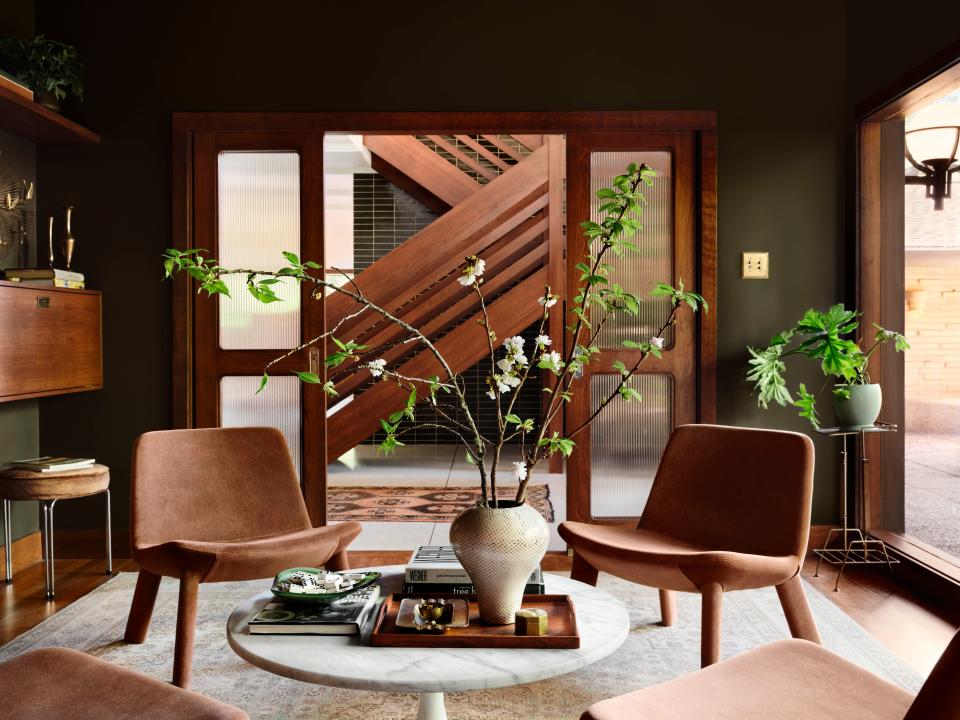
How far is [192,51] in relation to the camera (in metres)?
4.10

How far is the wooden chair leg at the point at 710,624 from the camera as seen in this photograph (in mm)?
2324

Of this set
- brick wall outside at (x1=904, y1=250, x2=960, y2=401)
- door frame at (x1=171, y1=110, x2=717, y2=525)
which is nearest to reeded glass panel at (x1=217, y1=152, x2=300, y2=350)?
door frame at (x1=171, y1=110, x2=717, y2=525)

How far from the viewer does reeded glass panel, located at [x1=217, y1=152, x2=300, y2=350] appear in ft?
13.6

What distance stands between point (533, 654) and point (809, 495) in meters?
1.37

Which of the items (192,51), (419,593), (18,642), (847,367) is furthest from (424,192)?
(419,593)

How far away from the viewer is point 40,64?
12.2ft

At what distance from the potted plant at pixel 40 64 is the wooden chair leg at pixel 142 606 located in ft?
7.59

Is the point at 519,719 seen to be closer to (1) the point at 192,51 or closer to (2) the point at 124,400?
(2) the point at 124,400

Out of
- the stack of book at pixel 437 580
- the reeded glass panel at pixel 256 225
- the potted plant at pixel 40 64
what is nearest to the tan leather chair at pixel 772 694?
the stack of book at pixel 437 580

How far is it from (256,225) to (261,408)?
0.93 metres

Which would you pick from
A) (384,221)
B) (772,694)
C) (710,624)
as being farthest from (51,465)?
(384,221)

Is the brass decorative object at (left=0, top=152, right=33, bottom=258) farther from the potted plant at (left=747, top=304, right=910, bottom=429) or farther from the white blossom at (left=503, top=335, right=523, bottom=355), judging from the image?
the potted plant at (left=747, top=304, right=910, bottom=429)

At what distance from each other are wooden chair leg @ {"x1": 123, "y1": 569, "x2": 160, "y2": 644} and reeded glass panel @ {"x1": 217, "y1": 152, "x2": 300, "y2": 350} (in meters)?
A: 1.61

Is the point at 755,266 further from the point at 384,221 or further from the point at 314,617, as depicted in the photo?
the point at 384,221
